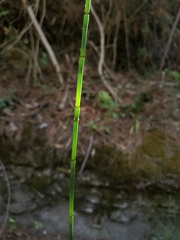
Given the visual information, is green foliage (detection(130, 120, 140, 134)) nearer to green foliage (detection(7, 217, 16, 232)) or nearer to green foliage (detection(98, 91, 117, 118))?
green foliage (detection(98, 91, 117, 118))

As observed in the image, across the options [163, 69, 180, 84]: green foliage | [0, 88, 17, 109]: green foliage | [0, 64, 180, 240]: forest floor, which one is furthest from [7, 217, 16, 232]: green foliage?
[163, 69, 180, 84]: green foliage

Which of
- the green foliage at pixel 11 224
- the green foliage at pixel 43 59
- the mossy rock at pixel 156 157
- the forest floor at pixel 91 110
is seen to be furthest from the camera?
the green foliage at pixel 43 59

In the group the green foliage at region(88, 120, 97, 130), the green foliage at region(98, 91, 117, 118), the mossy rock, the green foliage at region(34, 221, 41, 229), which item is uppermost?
the green foliage at region(98, 91, 117, 118)

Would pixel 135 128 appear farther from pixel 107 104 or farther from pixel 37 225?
pixel 37 225

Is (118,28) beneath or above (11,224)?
above

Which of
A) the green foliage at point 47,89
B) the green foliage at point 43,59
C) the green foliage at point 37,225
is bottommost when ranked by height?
the green foliage at point 37,225

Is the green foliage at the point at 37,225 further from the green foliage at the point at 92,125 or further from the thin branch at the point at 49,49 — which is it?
the thin branch at the point at 49,49

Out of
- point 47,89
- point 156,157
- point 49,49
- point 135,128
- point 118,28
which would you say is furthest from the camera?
point 118,28

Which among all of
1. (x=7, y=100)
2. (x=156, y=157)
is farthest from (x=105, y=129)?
(x=7, y=100)

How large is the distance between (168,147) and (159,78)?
63 centimetres

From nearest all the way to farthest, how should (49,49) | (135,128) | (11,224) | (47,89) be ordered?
(11,224) < (135,128) < (47,89) < (49,49)

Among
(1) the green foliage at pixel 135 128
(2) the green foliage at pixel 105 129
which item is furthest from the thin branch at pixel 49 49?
(1) the green foliage at pixel 135 128

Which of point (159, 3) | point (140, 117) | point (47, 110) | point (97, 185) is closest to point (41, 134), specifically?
point (47, 110)

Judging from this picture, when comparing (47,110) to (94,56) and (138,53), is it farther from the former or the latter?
(138,53)
